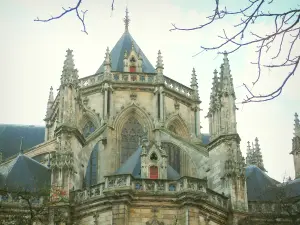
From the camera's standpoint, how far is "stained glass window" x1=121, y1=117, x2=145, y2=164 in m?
26.3

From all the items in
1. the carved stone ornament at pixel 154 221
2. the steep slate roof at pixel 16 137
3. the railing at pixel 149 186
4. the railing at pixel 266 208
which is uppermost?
the steep slate roof at pixel 16 137

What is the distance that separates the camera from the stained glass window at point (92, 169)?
25234 millimetres

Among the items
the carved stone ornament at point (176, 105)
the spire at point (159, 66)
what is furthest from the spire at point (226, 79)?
the spire at point (159, 66)

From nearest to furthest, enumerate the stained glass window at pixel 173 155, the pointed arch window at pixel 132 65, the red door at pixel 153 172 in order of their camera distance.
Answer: the red door at pixel 153 172 → the stained glass window at pixel 173 155 → the pointed arch window at pixel 132 65

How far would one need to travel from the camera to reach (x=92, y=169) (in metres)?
25.6

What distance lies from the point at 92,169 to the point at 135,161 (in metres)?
3.68

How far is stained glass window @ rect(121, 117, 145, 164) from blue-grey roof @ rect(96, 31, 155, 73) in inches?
135

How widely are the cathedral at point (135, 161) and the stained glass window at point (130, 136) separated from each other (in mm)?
47

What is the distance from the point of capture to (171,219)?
19.9 m

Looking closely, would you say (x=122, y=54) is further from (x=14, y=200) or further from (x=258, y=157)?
(x=14, y=200)

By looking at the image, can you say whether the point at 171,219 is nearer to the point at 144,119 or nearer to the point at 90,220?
the point at 90,220

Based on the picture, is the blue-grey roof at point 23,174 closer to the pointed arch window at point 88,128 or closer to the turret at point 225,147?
the pointed arch window at point 88,128

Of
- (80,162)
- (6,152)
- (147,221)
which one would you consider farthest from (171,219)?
(6,152)

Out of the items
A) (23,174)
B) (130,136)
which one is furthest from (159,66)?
(23,174)
